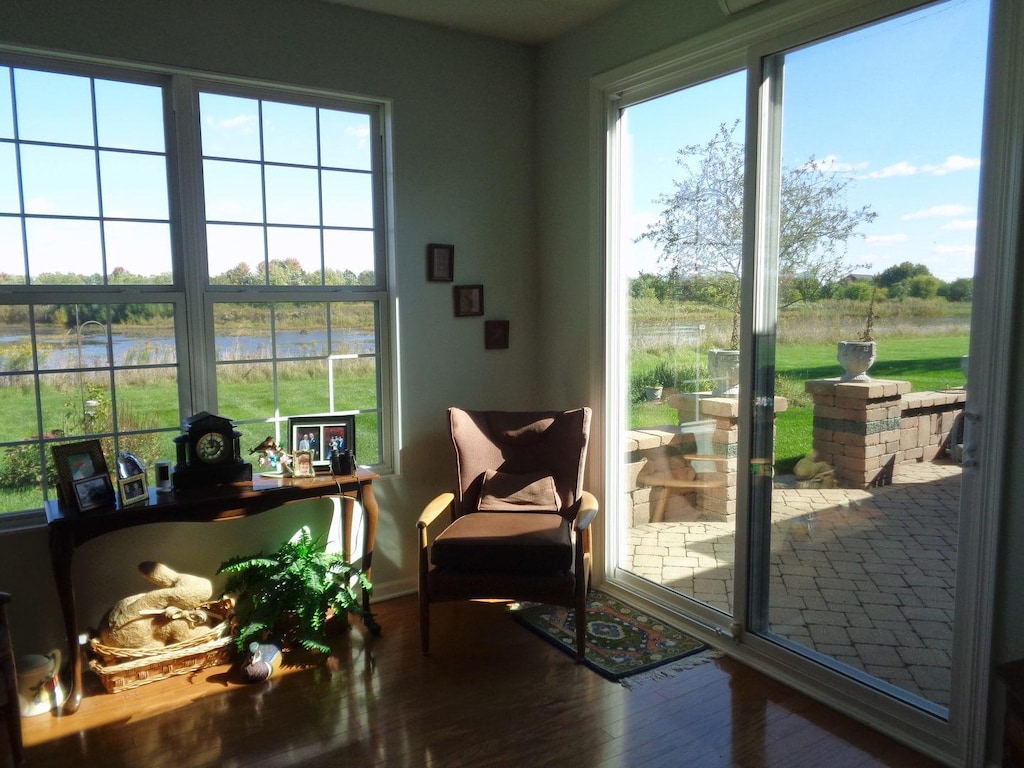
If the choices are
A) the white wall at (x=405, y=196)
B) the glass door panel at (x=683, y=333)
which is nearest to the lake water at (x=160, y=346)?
the white wall at (x=405, y=196)

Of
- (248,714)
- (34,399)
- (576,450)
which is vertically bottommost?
(248,714)

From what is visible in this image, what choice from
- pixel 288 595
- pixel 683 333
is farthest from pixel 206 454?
pixel 683 333

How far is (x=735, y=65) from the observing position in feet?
9.86

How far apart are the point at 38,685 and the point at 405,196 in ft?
8.47

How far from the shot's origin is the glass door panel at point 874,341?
236 cm

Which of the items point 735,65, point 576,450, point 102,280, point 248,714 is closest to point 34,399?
point 102,280

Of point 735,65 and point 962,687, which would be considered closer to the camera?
point 962,687

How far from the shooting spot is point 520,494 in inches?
137

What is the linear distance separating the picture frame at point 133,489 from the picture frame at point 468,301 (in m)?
1.71

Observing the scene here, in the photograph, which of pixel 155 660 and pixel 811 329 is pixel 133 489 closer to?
pixel 155 660

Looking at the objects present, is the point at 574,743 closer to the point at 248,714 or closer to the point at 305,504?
the point at 248,714

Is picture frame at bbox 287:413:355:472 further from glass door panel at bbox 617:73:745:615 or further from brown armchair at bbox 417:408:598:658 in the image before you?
glass door panel at bbox 617:73:745:615

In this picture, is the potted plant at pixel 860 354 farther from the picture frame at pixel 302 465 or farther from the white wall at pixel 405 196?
the picture frame at pixel 302 465

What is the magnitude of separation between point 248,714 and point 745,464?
2.15 meters
